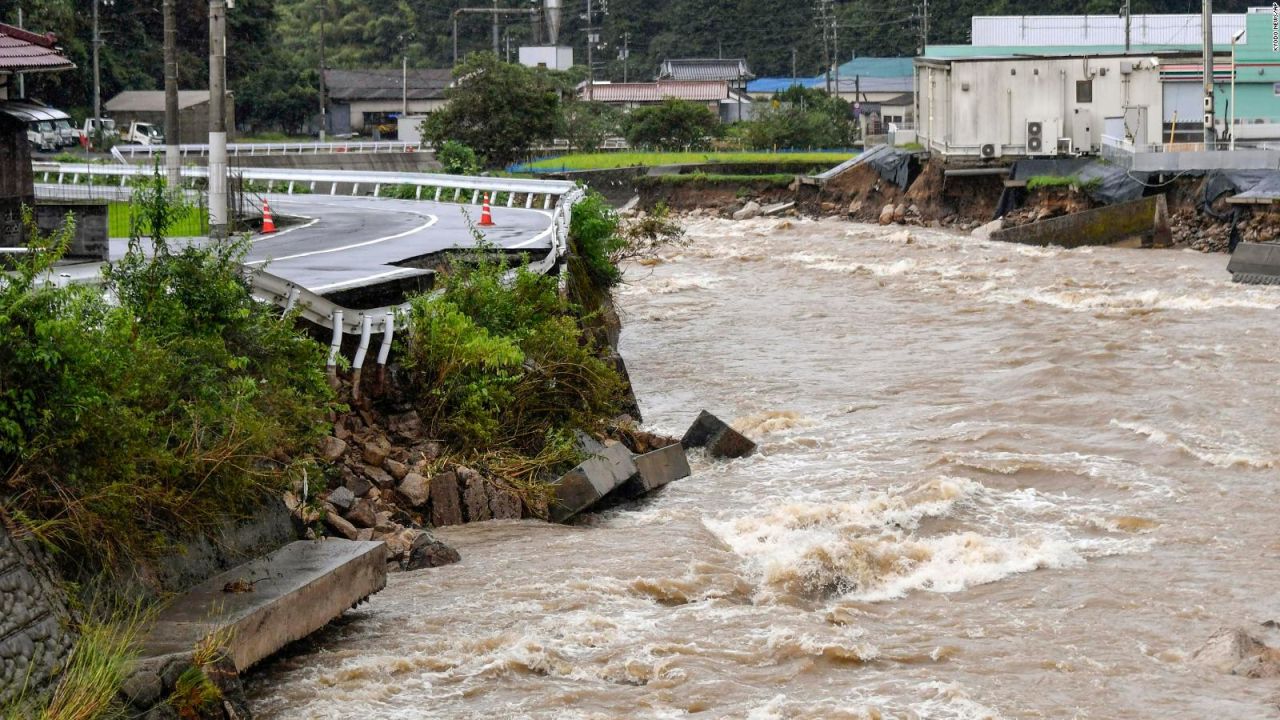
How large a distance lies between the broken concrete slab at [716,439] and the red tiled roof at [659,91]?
225 ft

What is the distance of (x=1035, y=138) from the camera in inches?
1773

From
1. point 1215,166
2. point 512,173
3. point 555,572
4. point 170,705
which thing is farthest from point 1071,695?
point 512,173

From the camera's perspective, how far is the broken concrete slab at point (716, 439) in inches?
643

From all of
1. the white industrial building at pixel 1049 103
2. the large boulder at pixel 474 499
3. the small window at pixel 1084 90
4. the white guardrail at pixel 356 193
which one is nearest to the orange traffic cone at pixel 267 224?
the white guardrail at pixel 356 193

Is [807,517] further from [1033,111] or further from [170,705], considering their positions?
[1033,111]

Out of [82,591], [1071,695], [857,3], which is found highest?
[857,3]

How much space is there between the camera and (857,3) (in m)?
96.8

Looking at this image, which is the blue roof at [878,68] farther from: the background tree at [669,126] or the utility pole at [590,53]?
the background tree at [669,126]

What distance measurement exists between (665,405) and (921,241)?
22.2 metres

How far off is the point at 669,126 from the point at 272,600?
5970cm

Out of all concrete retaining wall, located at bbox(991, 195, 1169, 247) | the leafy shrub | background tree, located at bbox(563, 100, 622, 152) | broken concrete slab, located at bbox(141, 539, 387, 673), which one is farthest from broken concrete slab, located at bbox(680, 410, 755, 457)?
background tree, located at bbox(563, 100, 622, 152)

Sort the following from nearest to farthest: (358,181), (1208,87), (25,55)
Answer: (25,55) → (358,181) → (1208,87)

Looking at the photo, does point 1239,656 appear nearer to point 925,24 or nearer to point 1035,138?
point 1035,138

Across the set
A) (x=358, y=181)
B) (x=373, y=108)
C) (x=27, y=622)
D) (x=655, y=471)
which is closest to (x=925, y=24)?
(x=373, y=108)
